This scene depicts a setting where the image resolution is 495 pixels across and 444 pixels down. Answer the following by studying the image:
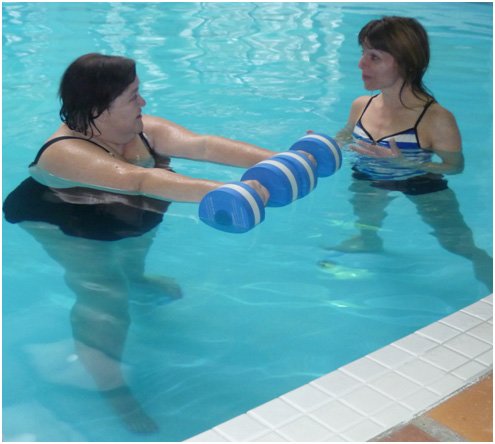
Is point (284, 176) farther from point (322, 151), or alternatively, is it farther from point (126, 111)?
point (126, 111)

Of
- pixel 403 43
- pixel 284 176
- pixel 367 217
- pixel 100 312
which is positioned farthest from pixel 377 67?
pixel 100 312

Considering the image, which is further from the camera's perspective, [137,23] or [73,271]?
[137,23]

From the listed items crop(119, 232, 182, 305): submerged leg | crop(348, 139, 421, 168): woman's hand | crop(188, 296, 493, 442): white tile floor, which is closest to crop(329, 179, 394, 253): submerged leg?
crop(348, 139, 421, 168): woman's hand

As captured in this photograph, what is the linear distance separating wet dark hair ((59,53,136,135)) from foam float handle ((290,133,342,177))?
3.29 feet

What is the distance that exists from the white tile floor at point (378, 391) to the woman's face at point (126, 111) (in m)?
1.65

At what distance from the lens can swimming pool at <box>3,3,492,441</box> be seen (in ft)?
10.8

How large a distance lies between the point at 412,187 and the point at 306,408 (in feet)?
6.74

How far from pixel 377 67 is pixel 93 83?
1.68 m

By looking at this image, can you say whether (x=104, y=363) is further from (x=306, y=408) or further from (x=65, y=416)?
(x=306, y=408)

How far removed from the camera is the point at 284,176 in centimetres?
359

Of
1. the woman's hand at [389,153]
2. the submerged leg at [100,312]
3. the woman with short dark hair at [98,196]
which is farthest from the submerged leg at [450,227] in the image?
the submerged leg at [100,312]

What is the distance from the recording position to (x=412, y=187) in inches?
174

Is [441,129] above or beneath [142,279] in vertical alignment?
above

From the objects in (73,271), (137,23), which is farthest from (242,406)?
(137,23)
